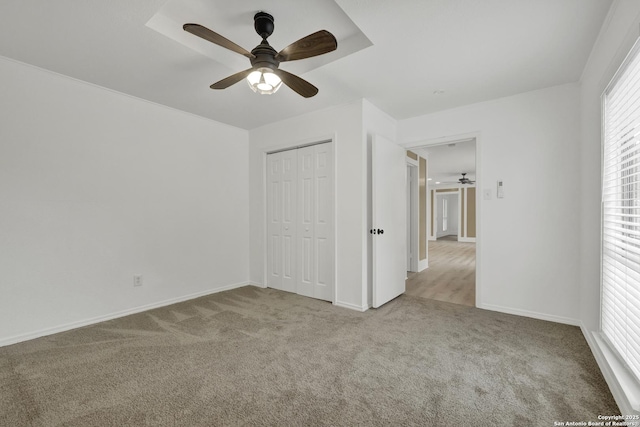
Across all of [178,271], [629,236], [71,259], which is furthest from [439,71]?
[71,259]

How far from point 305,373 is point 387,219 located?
6.84ft

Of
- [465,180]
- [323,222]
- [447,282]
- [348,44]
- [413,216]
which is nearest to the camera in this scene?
[348,44]

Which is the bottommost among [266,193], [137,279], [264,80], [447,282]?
[447,282]

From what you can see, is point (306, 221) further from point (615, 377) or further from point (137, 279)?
point (615, 377)

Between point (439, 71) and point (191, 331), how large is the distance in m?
3.39

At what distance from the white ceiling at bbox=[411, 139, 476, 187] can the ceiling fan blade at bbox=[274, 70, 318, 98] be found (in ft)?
10.0

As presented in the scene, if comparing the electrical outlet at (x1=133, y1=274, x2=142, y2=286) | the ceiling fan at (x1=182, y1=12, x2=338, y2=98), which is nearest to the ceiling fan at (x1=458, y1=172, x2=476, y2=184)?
the ceiling fan at (x1=182, y1=12, x2=338, y2=98)

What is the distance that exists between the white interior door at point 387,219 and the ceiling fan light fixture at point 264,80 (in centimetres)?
150

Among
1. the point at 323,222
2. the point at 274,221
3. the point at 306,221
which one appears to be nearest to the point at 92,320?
the point at 274,221

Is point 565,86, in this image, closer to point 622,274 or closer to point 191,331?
point 622,274

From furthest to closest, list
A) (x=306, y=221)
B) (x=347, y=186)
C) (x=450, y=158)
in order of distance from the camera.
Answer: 1. (x=450, y=158)
2. (x=306, y=221)
3. (x=347, y=186)

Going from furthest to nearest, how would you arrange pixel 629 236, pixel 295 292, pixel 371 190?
pixel 295 292 → pixel 371 190 → pixel 629 236

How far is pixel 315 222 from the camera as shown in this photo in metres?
3.68

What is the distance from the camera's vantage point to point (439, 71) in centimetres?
256
